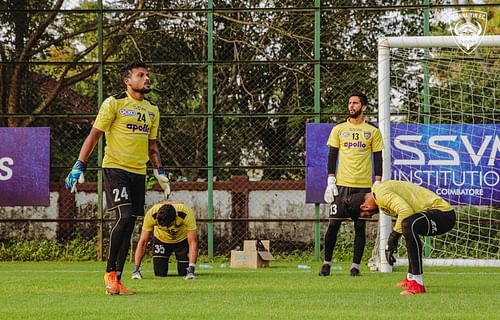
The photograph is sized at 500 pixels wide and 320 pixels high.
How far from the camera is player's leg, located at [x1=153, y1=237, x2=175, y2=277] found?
12667mm

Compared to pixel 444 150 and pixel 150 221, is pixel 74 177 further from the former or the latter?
pixel 444 150

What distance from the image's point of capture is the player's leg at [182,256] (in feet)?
42.2

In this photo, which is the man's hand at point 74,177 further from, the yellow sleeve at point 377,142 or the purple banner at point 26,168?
the purple banner at point 26,168

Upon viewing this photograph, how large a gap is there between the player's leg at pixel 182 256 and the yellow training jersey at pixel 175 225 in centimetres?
7

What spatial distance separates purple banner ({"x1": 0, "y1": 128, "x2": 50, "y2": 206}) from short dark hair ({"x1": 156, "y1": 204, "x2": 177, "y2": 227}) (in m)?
5.32

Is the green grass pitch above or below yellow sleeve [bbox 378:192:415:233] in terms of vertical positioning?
below

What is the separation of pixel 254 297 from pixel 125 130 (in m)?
1.98

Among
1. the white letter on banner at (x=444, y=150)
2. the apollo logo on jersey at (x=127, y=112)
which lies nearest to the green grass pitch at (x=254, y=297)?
the apollo logo on jersey at (x=127, y=112)

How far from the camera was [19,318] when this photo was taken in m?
7.39

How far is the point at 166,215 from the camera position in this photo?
1180cm

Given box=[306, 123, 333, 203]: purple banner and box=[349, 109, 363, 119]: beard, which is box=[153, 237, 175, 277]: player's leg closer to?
box=[349, 109, 363, 119]: beard

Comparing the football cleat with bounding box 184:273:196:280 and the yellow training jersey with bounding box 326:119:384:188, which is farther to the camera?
the yellow training jersey with bounding box 326:119:384:188

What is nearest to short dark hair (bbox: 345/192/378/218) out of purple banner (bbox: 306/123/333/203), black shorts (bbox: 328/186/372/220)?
black shorts (bbox: 328/186/372/220)

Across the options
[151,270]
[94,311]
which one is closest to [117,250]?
[94,311]
